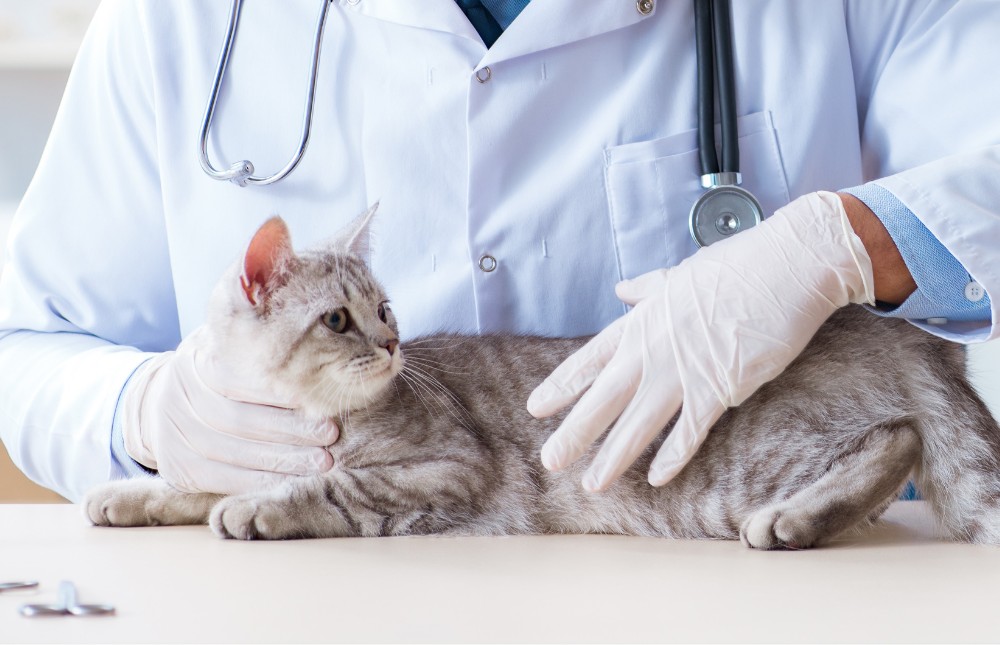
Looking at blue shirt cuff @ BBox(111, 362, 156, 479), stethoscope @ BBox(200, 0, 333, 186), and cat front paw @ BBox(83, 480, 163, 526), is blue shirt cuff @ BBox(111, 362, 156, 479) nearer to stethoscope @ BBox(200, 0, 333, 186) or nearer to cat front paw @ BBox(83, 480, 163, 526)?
cat front paw @ BBox(83, 480, 163, 526)

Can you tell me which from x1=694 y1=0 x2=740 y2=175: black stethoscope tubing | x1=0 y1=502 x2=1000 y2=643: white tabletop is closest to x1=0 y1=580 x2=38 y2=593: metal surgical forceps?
x1=0 y1=502 x2=1000 y2=643: white tabletop

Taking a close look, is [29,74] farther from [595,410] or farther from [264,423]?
[595,410]

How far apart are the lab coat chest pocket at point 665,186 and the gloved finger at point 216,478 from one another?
644mm

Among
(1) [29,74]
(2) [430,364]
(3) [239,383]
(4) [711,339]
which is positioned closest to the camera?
(4) [711,339]

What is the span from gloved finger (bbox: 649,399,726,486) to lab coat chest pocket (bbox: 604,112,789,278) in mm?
312

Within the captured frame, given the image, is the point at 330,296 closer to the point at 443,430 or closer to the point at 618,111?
the point at 443,430

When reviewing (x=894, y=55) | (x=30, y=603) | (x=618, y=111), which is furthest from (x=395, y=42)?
(x=30, y=603)

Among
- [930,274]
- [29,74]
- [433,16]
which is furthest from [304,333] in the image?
[29,74]

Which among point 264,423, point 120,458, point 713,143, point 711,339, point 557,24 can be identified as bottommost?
point 120,458

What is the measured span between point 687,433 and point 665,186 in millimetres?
425

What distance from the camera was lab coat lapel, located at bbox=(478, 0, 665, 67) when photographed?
4.55ft

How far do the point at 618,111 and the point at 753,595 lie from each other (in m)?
0.87

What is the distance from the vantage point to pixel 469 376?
4.54 ft

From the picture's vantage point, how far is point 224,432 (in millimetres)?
1290
